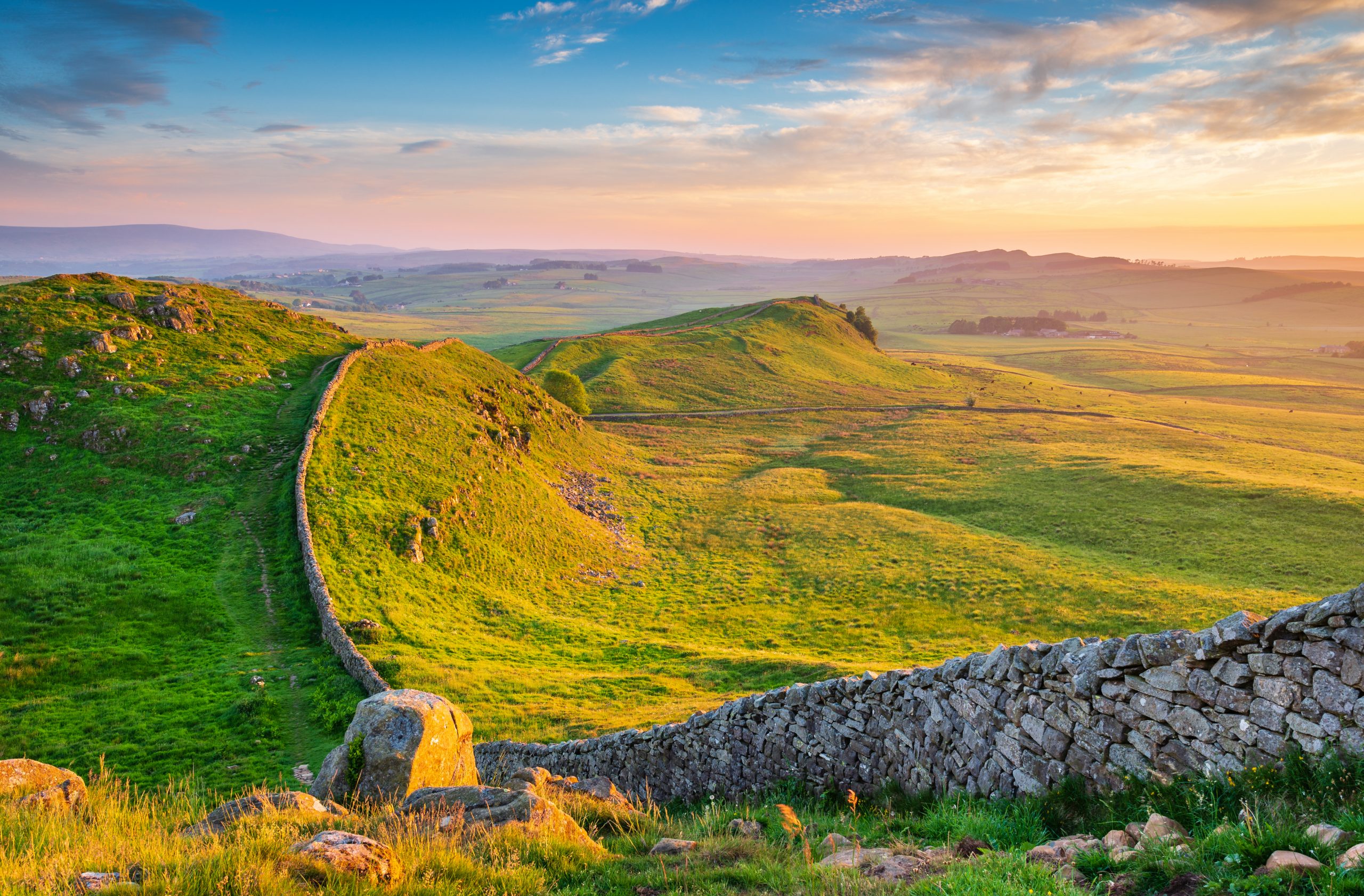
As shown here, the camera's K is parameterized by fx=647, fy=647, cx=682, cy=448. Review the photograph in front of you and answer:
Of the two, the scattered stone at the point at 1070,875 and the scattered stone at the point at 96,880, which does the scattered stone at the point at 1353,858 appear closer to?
the scattered stone at the point at 1070,875

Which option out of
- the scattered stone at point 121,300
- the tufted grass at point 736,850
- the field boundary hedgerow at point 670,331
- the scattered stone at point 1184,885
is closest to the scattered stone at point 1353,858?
the tufted grass at point 736,850

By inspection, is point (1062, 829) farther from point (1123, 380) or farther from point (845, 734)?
point (1123, 380)

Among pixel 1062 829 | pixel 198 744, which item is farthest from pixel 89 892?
pixel 198 744

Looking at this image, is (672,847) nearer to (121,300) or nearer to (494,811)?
(494,811)

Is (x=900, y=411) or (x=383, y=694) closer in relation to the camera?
(x=383, y=694)

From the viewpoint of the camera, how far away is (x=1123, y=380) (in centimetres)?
15275

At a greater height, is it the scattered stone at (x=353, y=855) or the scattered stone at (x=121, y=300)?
the scattered stone at (x=121, y=300)

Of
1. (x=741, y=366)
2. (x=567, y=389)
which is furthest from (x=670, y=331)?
(x=567, y=389)

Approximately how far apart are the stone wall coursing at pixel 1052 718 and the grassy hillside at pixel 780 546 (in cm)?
673

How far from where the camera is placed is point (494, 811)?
10.1 meters

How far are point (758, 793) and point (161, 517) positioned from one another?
1223 inches

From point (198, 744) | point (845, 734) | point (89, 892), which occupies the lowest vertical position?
point (198, 744)

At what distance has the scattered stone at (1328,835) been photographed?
246 inches

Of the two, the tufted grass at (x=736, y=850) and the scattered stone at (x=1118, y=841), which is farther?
the scattered stone at (x=1118, y=841)
